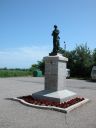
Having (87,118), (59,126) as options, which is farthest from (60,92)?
(59,126)

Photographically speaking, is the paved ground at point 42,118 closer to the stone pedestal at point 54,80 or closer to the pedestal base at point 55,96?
the pedestal base at point 55,96

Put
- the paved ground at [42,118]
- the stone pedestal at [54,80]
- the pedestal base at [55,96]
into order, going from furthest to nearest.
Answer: the stone pedestal at [54,80] → the pedestal base at [55,96] → the paved ground at [42,118]

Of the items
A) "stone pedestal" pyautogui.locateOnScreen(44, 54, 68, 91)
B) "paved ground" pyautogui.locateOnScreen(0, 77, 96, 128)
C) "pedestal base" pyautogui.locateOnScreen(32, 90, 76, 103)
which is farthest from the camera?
"stone pedestal" pyautogui.locateOnScreen(44, 54, 68, 91)

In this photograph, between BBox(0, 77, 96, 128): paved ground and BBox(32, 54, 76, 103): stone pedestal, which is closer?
BBox(0, 77, 96, 128): paved ground

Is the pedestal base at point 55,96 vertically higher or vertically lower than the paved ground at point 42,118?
higher

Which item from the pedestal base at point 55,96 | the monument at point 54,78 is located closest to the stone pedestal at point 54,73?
the monument at point 54,78

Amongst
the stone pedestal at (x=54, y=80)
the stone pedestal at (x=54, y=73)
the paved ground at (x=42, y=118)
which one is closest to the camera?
the paved ground at (x=42, y=118)

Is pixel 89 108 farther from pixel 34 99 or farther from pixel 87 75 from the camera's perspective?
pixel 87 75

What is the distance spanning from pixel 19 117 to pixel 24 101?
118 inches

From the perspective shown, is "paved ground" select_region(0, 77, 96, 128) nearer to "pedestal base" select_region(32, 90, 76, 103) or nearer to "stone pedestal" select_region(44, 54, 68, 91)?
"pedestal base" select_region(32, 90, 76, 103)

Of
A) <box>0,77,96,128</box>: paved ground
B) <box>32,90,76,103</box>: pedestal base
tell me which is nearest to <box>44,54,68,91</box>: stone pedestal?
<box>32,90,76,103</box>: pedestal base

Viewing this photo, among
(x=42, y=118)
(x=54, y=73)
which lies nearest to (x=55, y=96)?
(x=54, y=73)

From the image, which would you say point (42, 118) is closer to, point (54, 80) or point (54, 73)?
point (54, 80)

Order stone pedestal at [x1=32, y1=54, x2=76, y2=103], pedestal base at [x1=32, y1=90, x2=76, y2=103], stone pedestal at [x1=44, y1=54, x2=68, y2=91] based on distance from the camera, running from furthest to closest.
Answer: stone pedestal at [x1=44, y1=54, x2=68, y2=91] → stone pedestal at [x1=32, y1=54, x2=76, y2=103] → pedestal base at [x1=32, y1=90, x2=76, y2=103]
